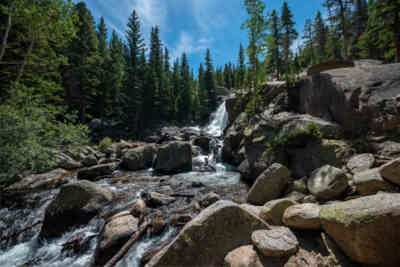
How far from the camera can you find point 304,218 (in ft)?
7.63

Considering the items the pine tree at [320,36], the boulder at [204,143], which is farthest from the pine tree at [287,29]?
the boulder at [204,143]

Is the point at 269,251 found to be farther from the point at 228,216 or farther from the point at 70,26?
the point at 70,26

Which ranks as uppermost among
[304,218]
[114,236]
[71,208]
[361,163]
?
[361,163]

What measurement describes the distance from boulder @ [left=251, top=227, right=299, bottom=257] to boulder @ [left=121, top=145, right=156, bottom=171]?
36.0 ft

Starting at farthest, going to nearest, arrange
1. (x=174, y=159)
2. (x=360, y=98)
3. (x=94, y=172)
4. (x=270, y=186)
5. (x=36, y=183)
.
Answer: (x=174, y=159) < (x=94, y=172) < (x=36, y=183) < (x=360, y=98) < (x=270, y=186)

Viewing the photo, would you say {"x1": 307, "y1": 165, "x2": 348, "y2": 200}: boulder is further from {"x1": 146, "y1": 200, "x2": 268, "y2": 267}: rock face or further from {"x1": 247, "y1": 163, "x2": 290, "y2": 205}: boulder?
{"x1": 146, "y1": 200, "x2": 268, "y2": 267}: rock face

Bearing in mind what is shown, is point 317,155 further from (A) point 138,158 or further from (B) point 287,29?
(B) point 287,29

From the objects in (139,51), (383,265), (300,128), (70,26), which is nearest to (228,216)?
(383,265)

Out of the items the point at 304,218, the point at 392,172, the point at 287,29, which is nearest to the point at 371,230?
the point at 304,218

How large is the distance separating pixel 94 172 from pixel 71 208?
17.4 ft

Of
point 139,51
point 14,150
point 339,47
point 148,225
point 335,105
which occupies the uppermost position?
point 139,51

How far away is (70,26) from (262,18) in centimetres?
1306

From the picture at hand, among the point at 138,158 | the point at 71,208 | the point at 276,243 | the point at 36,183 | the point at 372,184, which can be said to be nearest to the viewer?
the point at 276,243

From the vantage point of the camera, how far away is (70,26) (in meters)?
7.32
